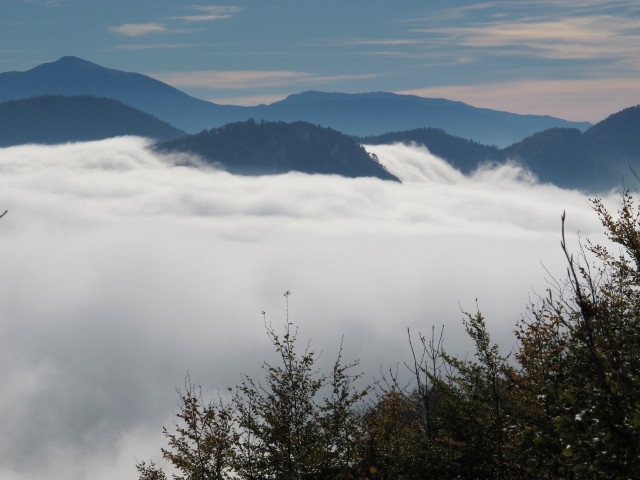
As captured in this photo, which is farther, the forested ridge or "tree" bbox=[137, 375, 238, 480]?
"tree" bbox=[137, 375, 238, 480]

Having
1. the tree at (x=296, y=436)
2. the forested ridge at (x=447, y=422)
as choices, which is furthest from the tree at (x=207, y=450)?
the tree at (x=296, y=436)

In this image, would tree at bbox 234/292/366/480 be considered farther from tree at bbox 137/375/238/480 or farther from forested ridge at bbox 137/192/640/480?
tree at bbox 137/375/238/480

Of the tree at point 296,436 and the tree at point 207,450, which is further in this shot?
the tree at point 207,450

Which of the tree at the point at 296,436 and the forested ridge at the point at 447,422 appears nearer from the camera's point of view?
the forested ridge at the point at 447,422

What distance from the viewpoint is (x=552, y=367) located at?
22141 mm

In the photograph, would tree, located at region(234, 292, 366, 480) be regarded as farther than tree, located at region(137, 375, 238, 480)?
No

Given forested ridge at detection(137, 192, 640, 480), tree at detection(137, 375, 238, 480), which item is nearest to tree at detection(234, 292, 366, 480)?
forested ridge at detection(137, 192, 640, 480)

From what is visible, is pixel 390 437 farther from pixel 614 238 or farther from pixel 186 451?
pixel 614 238

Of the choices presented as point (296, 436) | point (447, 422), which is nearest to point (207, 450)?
point (296, 436)

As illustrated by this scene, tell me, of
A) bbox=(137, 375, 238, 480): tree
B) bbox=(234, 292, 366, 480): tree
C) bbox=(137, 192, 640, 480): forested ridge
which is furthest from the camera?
bbox=(137, 375, 238, 480): tree

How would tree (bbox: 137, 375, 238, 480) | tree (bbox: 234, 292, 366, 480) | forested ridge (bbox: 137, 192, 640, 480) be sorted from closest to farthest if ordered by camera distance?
forested ridge (bbox: 137, 192, 640, 480) → tree (bbox: 234, 292, 366, 480) → tree (bbox: 137, 375, 238, 480)

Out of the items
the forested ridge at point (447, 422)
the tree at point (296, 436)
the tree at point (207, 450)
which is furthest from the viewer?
the tree at point (207, 450)

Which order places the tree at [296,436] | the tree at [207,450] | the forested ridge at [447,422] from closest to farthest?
1. the forested ridge at [447,422]
2. the tree at [296,436]
3. the tree at [207,450]

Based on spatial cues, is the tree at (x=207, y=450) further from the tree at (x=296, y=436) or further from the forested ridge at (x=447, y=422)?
the tree at (x=296, y=436)
